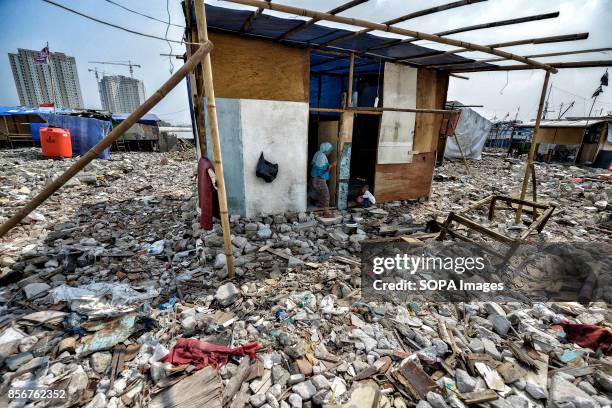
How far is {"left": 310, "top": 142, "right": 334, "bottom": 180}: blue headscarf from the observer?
6883 millimetres

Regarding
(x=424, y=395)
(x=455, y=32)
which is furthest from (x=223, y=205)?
(x=455, y=32)

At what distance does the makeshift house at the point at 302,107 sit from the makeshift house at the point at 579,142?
15.3 metres

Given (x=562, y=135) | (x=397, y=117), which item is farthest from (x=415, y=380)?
(x=562, y=135)

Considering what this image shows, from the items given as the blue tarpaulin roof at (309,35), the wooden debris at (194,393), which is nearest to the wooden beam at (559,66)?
the blue tarpaulin roof at (309,35)

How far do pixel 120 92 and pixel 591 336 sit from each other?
76.4 m

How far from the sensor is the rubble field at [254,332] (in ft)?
8.00

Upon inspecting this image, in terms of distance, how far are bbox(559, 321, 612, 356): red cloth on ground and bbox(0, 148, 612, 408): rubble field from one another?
2 cm

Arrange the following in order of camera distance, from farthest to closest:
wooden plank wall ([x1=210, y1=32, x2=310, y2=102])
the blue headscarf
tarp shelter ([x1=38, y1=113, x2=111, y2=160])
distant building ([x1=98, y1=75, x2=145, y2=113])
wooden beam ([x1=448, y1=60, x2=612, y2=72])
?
distant building ([x1=98, y1=75, x2=145, y2=113]) → tarp shelter ([x1=38, y1=113, x2=111, y2=160]) → the blue headscarf → wooden plank wall ([x1=210, y1=32, x2=310, y2=102]) → wooden beam ([x1=448, y1=60, x2=612, y2=72])

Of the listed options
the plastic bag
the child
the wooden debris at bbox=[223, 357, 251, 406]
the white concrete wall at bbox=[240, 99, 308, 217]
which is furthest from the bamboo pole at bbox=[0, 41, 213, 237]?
the child

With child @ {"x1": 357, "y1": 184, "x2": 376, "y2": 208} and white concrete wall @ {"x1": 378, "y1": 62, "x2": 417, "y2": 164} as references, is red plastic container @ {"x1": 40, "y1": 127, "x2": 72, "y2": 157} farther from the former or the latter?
white concrete wall @ {"x1": 378, "y1": 62, "x2": 417, "y2": 164}

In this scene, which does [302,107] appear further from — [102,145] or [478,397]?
[478,397]

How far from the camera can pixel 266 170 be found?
6078 mm

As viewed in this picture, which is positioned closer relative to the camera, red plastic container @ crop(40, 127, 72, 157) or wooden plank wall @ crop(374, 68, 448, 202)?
wooden plank wall @ crop(374, 68, 448, 202)

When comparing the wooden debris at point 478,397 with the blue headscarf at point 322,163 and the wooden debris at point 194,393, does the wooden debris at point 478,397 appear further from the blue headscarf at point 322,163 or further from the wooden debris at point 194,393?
the blue headscarf at point 322,163
